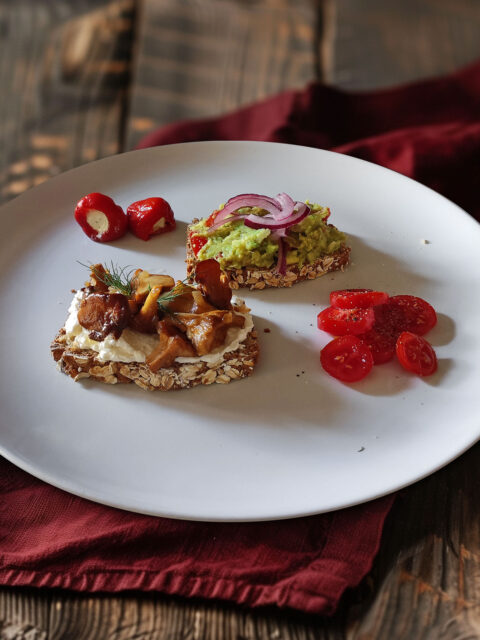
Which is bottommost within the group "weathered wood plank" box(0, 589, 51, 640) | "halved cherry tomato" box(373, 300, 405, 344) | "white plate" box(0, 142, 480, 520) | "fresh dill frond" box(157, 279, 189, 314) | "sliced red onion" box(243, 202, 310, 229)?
"weathered wood plank" box(0, 589, 51, 640)

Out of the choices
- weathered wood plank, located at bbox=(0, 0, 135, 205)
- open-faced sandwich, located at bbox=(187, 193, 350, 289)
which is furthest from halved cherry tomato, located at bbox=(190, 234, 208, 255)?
weathered wood plank, located at bbox=(0, 0, 135, 205)

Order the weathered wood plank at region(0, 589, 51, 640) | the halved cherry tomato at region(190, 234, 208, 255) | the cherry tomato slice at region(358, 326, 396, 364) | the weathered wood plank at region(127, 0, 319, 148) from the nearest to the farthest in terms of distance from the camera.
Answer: the weathered wood plank at region(0, 589, 51, 640) < the cherry tomato slice at region(358, 326, 396, 364) < the halved cherry tomato at region(190, 234, 208, 255) < the weathered wood plank at region(127, 0, 319, 148)

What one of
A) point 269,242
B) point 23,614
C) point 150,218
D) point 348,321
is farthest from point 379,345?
point 23,614

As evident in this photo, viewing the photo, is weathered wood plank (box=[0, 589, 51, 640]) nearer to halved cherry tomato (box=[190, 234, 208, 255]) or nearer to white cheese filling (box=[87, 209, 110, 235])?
halved cherry tomato (box=[190, 234, 208, 255])

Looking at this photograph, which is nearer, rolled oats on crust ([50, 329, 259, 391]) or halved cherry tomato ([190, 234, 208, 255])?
rolled oats on crust ([50, 329, 259, 391])

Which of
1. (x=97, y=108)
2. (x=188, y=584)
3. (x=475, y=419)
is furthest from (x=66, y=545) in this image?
(x=97, y=108)

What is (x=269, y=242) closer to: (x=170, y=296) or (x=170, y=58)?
(x=170, y=296)

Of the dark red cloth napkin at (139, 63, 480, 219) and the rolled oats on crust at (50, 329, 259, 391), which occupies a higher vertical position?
the dark red cloth napkin at (139, 63, 480, 219)
